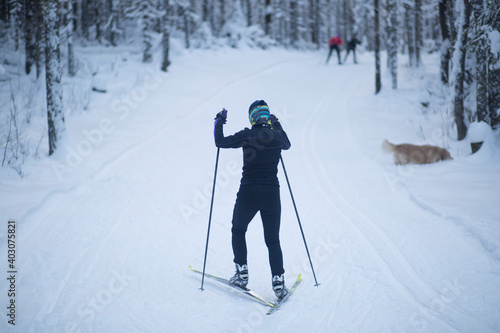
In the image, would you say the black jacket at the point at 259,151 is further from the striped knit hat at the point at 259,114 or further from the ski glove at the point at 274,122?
the ski glove at the point at 274,122

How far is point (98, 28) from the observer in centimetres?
3281

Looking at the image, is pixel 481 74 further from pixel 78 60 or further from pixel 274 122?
pixel 78 60

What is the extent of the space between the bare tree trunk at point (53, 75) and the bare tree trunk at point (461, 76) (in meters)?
10.5

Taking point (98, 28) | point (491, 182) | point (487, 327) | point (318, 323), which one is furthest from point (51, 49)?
point (98, 28)

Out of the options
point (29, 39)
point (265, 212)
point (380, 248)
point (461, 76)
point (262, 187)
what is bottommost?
point (380, 248)

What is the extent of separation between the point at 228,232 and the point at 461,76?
27.8 ft

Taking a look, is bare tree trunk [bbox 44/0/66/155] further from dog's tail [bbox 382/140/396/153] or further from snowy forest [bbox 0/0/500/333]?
dog's tail [bbox 382/140/396/153]

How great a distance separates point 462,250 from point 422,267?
764 mm

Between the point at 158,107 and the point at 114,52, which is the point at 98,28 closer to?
the point at 114,52

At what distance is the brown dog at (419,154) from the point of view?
8.47 m

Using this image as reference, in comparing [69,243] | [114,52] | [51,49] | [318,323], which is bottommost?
[318,323]

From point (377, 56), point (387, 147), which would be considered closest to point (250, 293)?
point (387, 147)

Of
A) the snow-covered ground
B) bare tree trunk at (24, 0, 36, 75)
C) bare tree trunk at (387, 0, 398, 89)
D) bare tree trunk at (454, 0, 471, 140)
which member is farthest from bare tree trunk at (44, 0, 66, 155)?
bare tree trunk at (387, 0, 398, 89)

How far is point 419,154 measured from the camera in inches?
336
